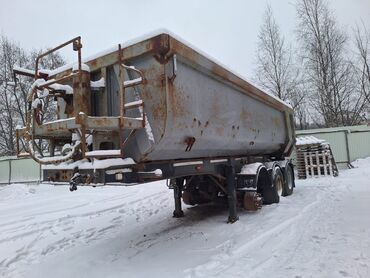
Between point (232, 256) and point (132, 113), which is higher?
point (132, 113)

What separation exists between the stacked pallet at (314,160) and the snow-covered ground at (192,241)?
5.65 m

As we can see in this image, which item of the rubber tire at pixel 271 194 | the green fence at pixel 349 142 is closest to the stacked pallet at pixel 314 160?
the green fence at pixel 349 142

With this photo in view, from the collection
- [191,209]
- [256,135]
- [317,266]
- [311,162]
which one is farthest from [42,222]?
[311,162]

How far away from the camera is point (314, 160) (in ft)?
53.4

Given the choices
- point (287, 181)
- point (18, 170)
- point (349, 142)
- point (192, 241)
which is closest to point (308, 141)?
point (349, 142)

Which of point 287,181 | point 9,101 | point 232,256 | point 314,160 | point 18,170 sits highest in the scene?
point 9,101

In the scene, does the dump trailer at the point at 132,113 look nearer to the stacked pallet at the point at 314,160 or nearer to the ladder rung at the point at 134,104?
the ladder rung at the point at 134,104

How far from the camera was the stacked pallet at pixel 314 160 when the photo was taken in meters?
15.9

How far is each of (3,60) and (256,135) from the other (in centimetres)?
3033

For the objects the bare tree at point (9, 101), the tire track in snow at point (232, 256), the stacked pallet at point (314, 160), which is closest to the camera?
the tire track in snow at point (232, 256)

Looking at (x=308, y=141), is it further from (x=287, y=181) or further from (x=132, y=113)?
(x=132, y=113)

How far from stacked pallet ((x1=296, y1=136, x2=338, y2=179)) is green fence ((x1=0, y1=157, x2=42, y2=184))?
54.4ft

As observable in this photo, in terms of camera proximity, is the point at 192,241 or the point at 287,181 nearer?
the point at 192,241

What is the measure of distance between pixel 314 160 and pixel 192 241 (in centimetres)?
1184
